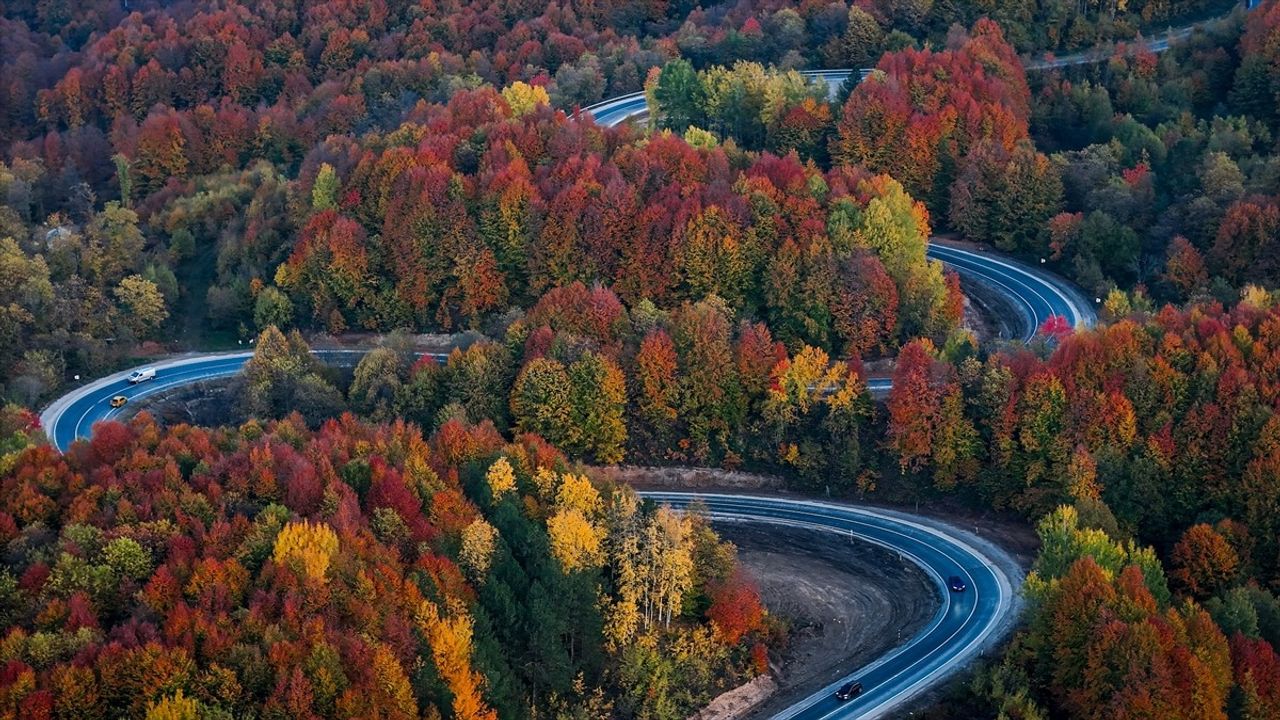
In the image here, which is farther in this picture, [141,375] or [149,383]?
[141,375]

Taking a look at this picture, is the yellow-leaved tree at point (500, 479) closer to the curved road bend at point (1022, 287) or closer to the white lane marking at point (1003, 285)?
the curved road bend at point (1022, 287)

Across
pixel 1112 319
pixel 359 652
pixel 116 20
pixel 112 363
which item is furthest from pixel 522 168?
pixel 116 20

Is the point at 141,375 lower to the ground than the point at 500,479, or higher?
higher

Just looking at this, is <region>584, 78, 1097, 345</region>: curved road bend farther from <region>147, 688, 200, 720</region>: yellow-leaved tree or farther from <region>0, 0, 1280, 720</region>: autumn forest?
<region>147, 688, 200, 720</region>: yellow-leaved tree

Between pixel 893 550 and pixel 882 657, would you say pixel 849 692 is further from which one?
pixel 893 550

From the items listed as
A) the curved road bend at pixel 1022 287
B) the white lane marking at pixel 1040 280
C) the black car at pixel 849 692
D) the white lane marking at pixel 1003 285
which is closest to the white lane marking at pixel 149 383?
the white lane marking at pixel 1003 285

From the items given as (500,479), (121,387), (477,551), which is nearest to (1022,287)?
(500,479)

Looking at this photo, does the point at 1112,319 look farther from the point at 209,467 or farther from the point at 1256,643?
the point at 209,467
